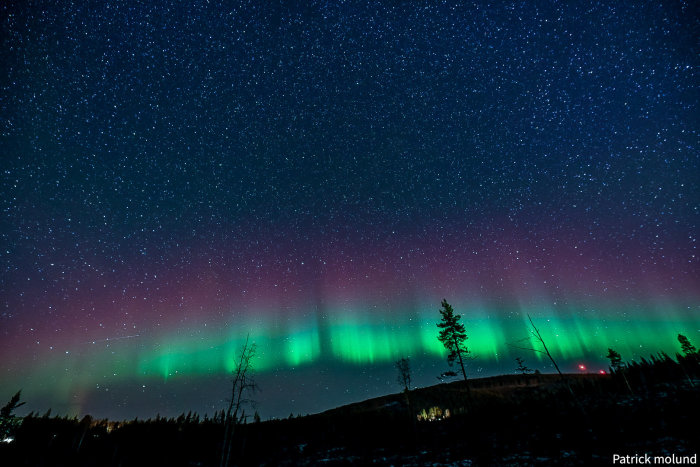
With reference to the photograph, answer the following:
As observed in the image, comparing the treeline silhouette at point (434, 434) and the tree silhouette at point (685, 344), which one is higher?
the tree silhouette at point (685, 344)

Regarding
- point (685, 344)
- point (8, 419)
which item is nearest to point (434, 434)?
point (8, 419)

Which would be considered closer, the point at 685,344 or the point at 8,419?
the point at 8,419

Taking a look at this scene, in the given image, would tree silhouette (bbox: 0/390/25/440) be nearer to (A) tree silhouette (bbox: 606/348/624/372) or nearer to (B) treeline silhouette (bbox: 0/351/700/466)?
(B) treeline silhouette (bbox: 0/351/700/466)

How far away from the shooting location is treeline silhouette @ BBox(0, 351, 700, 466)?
1611cm

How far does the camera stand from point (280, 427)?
33.8 m

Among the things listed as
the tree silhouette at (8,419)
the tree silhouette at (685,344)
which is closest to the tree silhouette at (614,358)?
A: the tree silhouette at (685,344)

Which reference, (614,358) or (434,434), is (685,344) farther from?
(434,434)

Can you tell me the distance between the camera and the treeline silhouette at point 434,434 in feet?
52.9

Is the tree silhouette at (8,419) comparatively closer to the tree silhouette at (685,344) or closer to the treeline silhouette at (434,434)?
the treeline silhouette at (434,434)

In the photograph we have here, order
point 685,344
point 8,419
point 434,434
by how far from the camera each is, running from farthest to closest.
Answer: point 685,344, point 8,419, point 434,434

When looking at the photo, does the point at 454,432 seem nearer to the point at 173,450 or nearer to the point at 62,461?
the point at 173,450

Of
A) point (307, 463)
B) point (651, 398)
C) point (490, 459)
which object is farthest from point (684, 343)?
point (307, 463)

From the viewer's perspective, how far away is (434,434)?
1040 inches

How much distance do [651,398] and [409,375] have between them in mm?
23243
